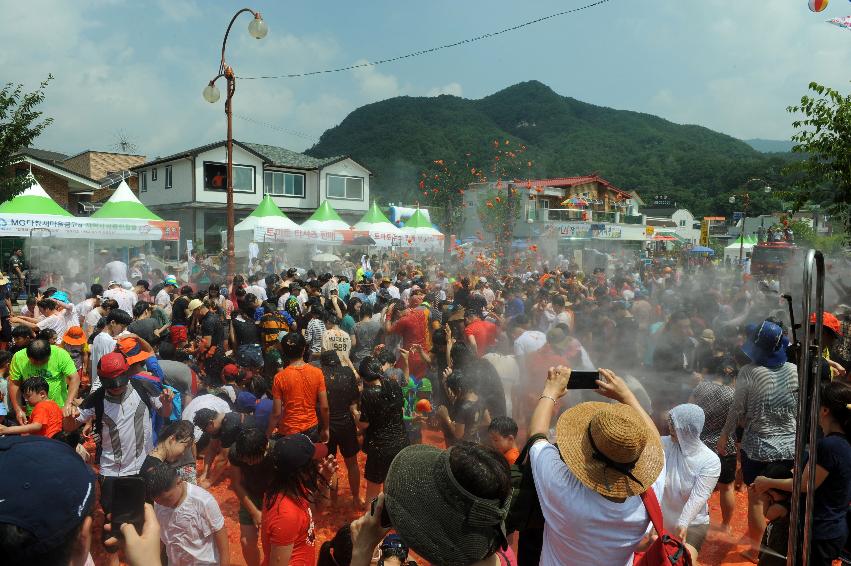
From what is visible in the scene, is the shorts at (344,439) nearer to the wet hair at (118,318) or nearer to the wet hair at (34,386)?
the wet hair at (34,386)

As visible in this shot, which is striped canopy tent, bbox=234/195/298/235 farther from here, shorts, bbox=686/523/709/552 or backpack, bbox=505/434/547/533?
backpack, bbox=505/434/547/533

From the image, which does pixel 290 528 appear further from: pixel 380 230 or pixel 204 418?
pixel 380 230

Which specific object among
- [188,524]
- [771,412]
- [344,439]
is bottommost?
[344,439]

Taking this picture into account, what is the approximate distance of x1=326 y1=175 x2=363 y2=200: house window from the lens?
1433 inches

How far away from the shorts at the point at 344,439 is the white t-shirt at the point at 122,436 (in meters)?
1.52

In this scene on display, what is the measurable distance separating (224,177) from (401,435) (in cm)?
3121

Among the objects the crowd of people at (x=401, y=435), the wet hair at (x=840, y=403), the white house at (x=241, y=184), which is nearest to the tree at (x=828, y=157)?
the crowd of people at (x=401, y=435)

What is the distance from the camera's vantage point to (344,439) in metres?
4.98

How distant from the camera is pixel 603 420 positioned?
195 cm

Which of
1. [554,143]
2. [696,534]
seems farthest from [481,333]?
[554,143]

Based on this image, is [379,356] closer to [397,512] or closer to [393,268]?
[397,512]

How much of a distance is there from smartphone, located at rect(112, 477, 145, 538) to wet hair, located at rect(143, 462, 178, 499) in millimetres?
59

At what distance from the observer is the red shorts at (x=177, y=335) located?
24.8ft

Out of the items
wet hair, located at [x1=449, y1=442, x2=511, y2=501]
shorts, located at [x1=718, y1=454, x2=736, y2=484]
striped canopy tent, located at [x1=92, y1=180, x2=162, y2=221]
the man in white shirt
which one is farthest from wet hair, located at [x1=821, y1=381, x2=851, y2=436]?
striped canopy tent, located at [x1=92, y1=180, x2=162, y2=221]
